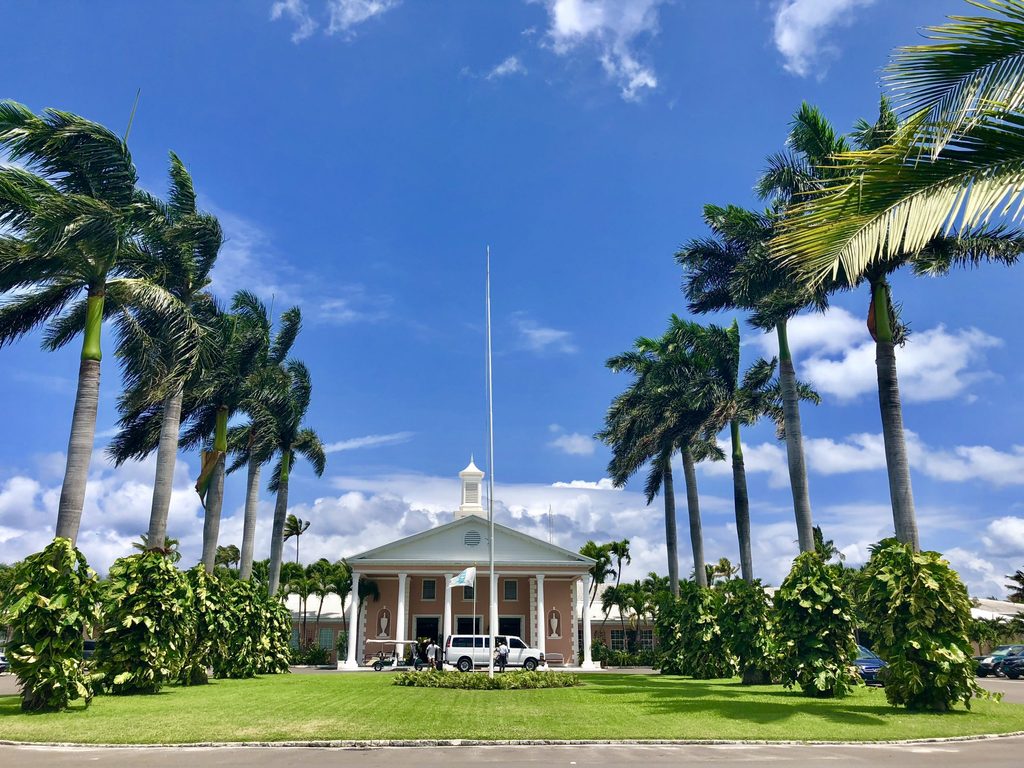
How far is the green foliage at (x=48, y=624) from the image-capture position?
50.4ft

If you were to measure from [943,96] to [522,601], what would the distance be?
136 feet

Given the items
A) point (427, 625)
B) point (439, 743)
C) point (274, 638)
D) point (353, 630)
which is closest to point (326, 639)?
point (427, 625)

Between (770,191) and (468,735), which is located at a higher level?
(770,191)

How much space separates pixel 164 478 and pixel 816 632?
19465 millimetres

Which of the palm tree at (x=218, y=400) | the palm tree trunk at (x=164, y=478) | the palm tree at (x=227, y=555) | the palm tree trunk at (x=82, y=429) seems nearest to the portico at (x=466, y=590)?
the palm tree at (x=218, y=400)

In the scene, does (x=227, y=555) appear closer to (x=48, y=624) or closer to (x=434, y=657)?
(x=434, y=657)

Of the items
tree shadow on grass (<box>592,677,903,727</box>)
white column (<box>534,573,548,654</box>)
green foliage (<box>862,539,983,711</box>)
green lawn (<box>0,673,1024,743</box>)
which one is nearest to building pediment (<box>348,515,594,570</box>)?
white column (<box>534,573,548,654</box>)

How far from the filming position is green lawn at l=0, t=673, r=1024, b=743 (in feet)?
44.5

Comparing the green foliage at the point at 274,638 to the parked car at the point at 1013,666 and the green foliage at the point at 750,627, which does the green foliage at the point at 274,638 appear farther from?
the parked car at the point at 1013,666

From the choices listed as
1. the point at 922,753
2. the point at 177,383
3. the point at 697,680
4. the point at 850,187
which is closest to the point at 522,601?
A: the point at 697,680

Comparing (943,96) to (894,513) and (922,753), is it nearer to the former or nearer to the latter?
Answer: (922,753)

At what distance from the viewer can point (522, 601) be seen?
4488 cm

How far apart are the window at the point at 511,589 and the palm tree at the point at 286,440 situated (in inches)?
525

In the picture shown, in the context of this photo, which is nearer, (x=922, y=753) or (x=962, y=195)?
(x=962, y=195)
